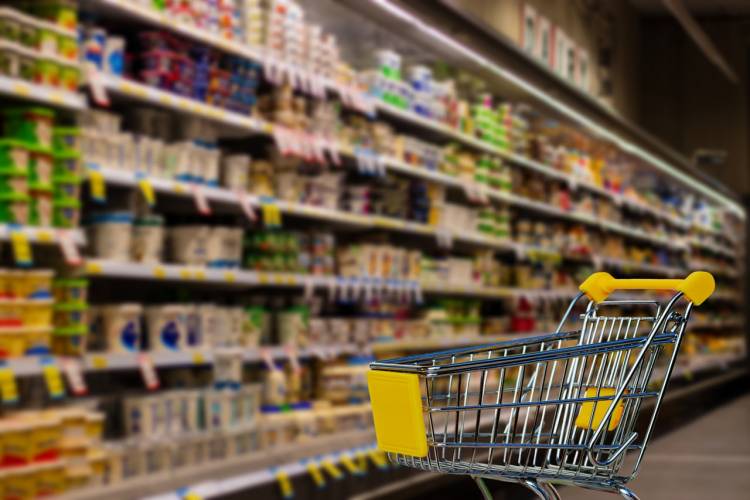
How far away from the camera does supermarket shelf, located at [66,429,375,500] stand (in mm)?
3295

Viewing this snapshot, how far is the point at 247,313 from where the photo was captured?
13.6 feet

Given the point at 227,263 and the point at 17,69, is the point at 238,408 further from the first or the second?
the point at 17,69

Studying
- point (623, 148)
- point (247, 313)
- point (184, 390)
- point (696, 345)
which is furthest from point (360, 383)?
point (696, 345)

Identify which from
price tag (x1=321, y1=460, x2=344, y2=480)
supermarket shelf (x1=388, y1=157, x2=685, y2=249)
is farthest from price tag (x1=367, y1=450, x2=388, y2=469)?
supermarket shelf (x1=388, y1=157, x2=685, y2=249)

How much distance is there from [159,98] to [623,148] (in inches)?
223

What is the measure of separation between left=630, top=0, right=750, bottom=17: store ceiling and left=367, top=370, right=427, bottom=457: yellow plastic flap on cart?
1052 centimetres

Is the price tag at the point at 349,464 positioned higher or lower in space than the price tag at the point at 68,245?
lower

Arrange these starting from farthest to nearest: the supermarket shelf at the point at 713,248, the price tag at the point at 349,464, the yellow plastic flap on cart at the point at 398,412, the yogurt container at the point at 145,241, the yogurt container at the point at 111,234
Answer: the supermarket shelf at the point at 713,248, the price tag at the point at 349,464, the yogurt container at the point at 145,241, the yogurt container at the point at 111,234, the yellow plastic flap on cart at the point at 398,412

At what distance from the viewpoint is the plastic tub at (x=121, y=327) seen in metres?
3.47

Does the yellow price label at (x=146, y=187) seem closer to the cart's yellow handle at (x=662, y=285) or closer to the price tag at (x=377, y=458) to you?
the price tag at (x=377, y=458)

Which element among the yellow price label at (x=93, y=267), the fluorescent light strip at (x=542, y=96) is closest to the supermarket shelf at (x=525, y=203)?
the fluorescent light strip at (x=542, y=96)

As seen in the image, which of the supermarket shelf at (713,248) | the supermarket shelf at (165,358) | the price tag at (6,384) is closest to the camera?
the price tag at (6,384)

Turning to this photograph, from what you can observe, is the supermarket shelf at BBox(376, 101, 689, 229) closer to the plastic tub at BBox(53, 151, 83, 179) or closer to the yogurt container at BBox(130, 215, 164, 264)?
the yogurt container at BBox(130, 215, 164, 264)

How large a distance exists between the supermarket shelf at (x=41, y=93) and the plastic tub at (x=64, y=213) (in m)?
0.30
